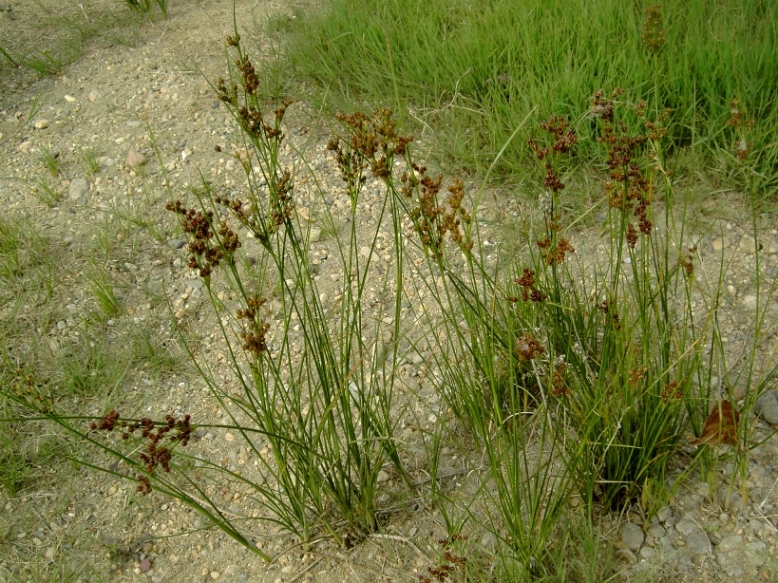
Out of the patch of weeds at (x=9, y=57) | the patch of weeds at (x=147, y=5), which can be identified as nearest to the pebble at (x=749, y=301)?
the patch of weeds at (x=147, y=5)

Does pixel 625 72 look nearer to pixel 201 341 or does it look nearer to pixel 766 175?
pixel 766 175

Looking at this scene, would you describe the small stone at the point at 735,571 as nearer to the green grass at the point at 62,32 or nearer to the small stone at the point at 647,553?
the small stone at the point at 647,553

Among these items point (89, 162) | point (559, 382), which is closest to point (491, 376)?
point (559, 382)

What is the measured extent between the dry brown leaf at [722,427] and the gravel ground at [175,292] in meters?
0.12

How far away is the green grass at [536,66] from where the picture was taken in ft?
10.4

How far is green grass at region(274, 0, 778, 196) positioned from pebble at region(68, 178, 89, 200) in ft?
3.58

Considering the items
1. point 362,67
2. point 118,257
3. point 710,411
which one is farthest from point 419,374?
point 362,67

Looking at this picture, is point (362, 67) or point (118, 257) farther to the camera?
point (362, 67)

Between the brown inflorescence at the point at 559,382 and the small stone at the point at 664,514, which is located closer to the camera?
the brown inflorescence at the point at 559,382

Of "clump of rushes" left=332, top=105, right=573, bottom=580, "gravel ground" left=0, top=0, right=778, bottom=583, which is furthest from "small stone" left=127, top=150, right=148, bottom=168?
"clump of rushes" left=332, top=105, right=573, bottom=580

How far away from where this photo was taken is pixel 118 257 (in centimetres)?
342

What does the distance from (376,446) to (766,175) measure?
68.3 inches

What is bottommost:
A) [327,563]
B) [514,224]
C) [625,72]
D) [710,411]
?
[327,563]

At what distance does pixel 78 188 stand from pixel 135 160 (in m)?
0.28
